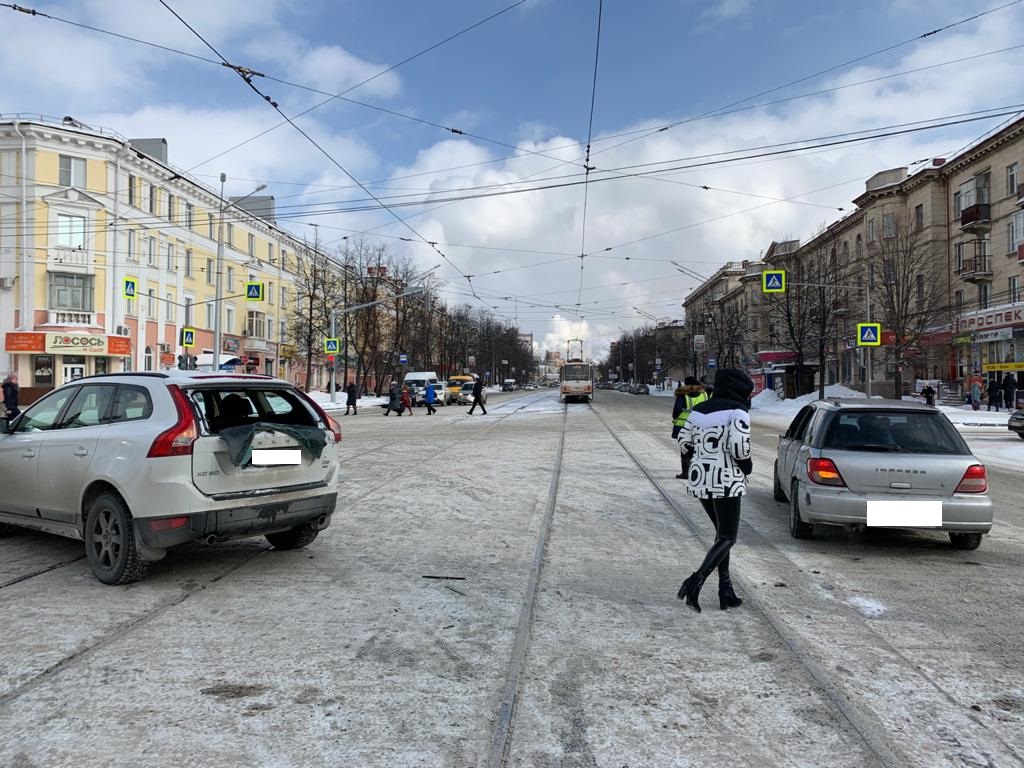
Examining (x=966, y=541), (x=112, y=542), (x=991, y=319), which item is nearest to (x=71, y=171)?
(x=112, y=542)

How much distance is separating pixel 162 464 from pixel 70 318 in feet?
130

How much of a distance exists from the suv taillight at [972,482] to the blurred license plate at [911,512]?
240mm

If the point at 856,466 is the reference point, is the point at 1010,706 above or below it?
below

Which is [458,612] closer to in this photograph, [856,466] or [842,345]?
[856,466]

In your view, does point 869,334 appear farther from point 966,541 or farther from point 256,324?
point 256,324

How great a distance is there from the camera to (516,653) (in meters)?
4.14

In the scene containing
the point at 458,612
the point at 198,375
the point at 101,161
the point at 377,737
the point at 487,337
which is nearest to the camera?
the point at 377,737

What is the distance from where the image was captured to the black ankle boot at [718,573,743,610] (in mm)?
4977

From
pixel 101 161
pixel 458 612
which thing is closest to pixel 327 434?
pixel 458 612

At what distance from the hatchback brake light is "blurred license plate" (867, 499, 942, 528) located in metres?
0.34

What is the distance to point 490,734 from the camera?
3203 millimetres

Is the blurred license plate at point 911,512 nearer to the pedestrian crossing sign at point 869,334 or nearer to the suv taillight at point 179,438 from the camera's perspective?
the suv taillight at point 179,438

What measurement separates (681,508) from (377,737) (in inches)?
251

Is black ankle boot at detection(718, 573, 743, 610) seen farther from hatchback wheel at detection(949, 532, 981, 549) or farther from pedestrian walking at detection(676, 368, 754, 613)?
hatchback wheel at detection(949, 532, 981, 549)
